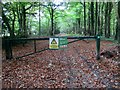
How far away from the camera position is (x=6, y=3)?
Answer: 12.3 m

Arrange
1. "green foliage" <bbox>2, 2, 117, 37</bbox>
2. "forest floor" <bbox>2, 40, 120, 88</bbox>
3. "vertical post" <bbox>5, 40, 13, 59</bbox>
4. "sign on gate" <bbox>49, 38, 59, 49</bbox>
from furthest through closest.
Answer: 1. "green foliage" <bbox>2, 2, 117, 37</bbox>
2. "vertical post" <bbox>5, 40, 13, 59</bbox>
3. "sign on gate" <bbox>49, 38, 59, 49</bbox>
4. "forest floor" <bbox>2, 40, 120, 88</bbox>

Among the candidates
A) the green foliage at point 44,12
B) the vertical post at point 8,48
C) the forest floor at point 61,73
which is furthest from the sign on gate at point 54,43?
the green foliage at point 44,12

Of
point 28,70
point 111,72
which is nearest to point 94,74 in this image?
point 111,72

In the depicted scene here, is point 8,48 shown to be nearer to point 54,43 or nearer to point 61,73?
point 54,43

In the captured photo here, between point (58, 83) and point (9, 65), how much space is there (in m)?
3.00

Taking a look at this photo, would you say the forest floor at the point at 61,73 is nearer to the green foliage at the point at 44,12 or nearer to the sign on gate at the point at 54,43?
the sign on gate at the point at 54,43

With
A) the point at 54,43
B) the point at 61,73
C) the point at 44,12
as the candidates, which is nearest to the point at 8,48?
the point at 54,43

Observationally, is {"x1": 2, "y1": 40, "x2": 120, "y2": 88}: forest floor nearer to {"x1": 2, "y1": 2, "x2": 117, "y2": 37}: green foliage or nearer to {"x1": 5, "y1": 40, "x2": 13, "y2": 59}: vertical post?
{"x1": 5, "y1": 40, "x2": 13, "y2": 59}: vertical post

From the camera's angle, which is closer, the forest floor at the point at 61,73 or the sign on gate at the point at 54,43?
the forest floor at the point at 61,73

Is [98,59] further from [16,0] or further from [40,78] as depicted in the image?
[16,0]

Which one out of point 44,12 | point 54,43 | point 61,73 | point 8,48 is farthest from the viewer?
point 44,12

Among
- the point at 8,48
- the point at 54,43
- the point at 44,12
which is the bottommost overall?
the point at 8,48

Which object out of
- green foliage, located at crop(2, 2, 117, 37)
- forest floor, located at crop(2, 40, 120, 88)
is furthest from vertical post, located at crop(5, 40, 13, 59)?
green foliage, located at crop(2, 2, 117, 37)

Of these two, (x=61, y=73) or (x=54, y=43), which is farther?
(x=54, y=43)
